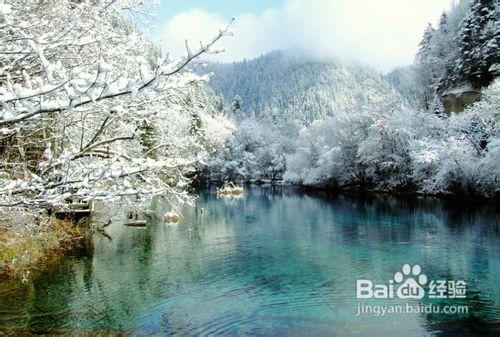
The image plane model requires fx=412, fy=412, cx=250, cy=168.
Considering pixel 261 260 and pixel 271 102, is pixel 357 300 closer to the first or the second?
pixel 261 260

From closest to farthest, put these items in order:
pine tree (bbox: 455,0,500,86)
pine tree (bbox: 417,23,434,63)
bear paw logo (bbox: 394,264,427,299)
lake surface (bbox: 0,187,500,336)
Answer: lake surface (bbox: 0,187,500,336), bear paw logo (bbox: 394,264,427,299), pine tree (bbox: 455,0,500,86), pine tree (bbox: 417,23,434,63)

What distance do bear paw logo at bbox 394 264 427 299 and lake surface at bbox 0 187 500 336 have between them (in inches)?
11.3

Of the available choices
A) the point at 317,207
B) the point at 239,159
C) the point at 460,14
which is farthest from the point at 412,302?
the point at 239,159

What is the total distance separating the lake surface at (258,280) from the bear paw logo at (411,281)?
29cm

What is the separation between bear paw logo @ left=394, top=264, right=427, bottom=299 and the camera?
34.7ft

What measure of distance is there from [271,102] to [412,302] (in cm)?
16233

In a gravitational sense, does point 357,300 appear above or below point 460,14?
below

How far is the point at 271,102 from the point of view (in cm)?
16938

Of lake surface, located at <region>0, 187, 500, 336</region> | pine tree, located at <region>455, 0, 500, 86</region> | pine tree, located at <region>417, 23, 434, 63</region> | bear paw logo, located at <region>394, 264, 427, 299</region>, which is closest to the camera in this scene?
lake surface, located at <region>0, 187, 500, 336</region>

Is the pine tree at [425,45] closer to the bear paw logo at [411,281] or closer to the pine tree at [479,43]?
the pine tree at [479,43]

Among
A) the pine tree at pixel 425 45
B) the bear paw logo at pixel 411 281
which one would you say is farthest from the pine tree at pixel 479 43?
the bear paw logo at pixel 411 281

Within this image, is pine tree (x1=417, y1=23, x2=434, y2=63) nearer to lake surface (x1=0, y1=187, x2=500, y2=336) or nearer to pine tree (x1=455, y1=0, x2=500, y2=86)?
pine tree (x1=455, y1=0, x2=500, y2=86)

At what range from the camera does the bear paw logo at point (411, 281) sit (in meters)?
10.6

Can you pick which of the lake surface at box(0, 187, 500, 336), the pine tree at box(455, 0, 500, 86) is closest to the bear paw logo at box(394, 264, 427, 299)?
the lake surface at box(0, 187, 500, 336)
